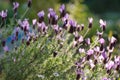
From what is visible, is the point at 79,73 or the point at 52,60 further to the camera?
the point at 52,60

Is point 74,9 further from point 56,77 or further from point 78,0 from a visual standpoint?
point 56,77

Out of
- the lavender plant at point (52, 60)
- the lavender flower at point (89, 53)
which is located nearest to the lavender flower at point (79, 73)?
the lavender plant at point (52, 60)

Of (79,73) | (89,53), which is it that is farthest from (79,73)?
(89,53)

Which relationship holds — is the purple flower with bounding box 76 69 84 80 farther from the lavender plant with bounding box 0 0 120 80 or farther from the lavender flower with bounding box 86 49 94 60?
the lavender flower with bounding box 86 49 94 60

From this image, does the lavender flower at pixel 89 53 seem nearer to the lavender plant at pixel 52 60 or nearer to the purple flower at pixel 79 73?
the lavender plant at pixel 52 60

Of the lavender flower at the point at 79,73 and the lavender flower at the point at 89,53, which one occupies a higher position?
the lavender flower at the point at 89,53

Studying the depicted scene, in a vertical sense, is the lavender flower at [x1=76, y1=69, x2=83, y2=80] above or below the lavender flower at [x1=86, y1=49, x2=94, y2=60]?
below

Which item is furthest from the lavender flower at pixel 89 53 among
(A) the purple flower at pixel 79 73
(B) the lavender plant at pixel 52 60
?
(A) the purple flower at pixel 79 73

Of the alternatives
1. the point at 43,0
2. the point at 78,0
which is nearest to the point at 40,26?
the point at 78,0

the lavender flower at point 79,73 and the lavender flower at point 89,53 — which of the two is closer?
the lavender flower at point 79,73

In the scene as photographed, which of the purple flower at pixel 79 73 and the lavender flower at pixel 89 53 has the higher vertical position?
the lavender flower at pixel 89 53

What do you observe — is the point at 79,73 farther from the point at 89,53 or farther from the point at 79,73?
the point at 89,53

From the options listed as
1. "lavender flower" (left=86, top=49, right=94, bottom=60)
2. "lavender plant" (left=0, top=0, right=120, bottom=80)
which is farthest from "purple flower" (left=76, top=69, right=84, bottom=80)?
"lavender flower" (left=86, top=49, right=94, bottom=60)
